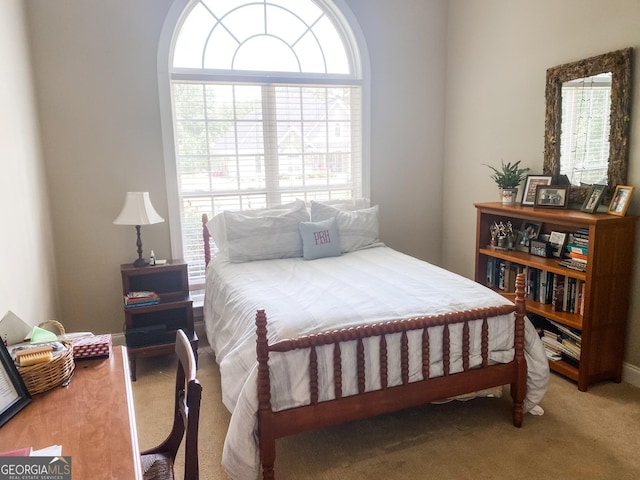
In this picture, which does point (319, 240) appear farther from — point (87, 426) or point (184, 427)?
point (87, 426)

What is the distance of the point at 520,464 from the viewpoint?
2.13 metres

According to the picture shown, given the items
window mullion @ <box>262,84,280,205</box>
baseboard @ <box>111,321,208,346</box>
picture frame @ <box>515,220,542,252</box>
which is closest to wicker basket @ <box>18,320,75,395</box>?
baseboard @ <box>111,321,208,346</box>

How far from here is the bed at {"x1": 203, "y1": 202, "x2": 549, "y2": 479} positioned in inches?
78.0

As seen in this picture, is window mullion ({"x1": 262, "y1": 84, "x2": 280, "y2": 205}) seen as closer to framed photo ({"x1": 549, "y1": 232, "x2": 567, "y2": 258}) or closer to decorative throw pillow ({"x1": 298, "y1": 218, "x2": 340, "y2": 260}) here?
decorative throw pillow ({"x1": 298, "y1": 218, "x2": 340, "y2": 260})

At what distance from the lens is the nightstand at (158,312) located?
310cm

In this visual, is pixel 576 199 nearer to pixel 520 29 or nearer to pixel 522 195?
pixel 522 195

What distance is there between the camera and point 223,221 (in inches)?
133

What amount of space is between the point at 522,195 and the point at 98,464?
3.18 meters

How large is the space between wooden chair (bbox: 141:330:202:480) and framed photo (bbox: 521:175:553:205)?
266cm

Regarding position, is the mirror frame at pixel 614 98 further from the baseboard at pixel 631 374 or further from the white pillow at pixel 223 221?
the white pillow at pixel 223 221

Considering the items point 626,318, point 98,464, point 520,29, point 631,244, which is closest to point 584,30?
point 520,29

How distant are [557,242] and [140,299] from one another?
275cm

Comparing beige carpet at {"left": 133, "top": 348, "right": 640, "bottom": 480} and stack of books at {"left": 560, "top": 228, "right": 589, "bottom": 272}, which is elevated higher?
stack of books at {"left": 560, "top": 228, "right": 589, "bottom": 272}

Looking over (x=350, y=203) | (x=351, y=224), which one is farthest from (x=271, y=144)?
(x=351, y=224)
